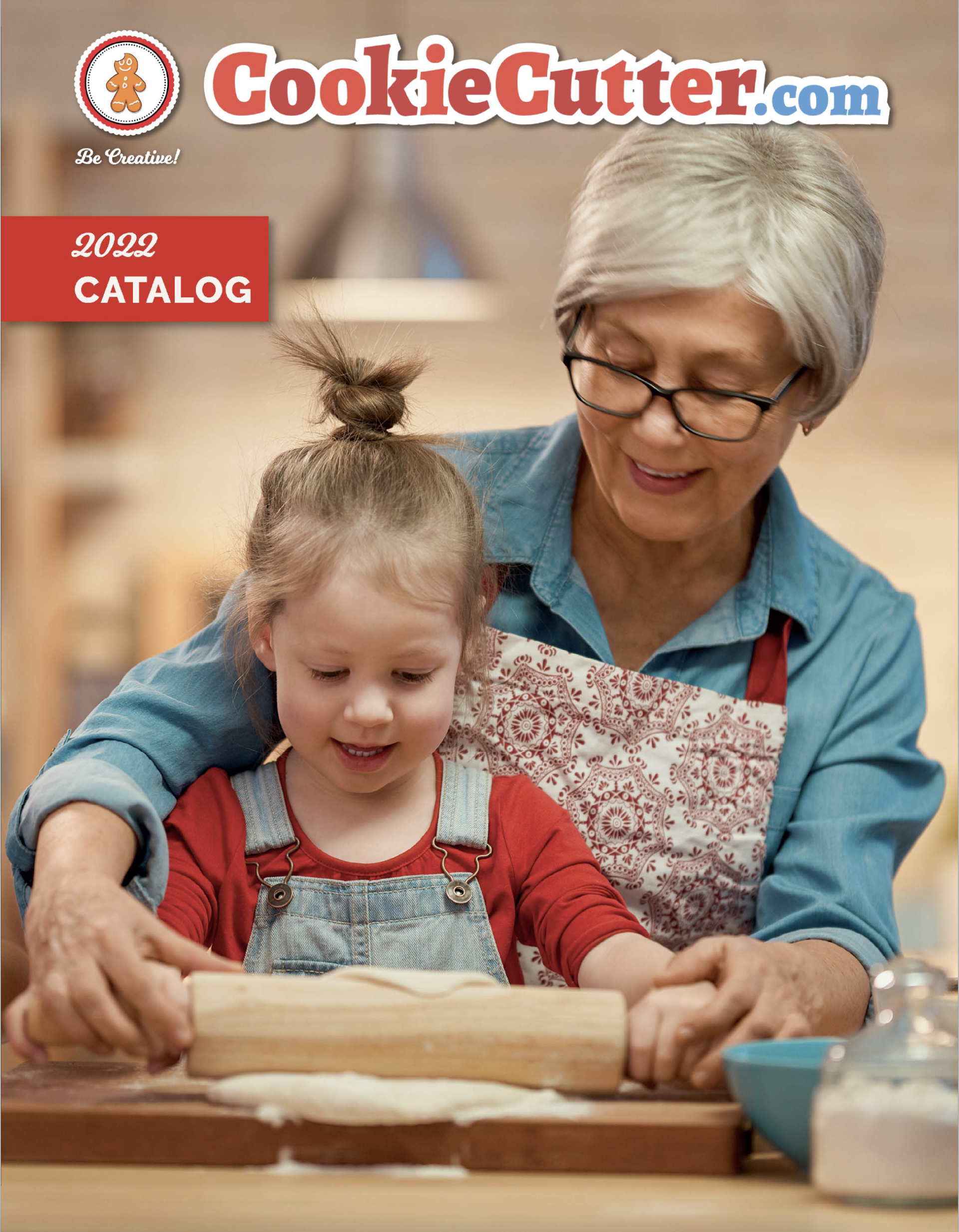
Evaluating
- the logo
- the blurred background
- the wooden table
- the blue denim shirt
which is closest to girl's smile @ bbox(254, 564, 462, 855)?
the blue denim shirt

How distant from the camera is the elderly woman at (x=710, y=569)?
1062 mm

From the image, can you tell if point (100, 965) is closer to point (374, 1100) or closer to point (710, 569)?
point (374, 1100)

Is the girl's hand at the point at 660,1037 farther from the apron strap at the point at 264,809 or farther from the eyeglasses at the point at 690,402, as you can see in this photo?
the eyeglasses at the point at 690,402

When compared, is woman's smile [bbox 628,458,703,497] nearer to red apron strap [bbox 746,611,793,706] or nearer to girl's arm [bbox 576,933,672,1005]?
red apron strap [bbox 746,611,793,706]

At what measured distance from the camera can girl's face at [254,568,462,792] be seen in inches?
43.6

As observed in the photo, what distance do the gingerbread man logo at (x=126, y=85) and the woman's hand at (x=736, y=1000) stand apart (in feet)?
3.30

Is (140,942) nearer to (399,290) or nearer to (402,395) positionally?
(402,395)

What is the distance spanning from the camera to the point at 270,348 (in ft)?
11.1

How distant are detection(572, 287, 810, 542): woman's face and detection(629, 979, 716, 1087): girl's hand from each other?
52 cm

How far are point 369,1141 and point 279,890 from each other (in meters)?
0.43

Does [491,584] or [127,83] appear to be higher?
[127,83]

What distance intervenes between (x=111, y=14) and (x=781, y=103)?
271 centimetres

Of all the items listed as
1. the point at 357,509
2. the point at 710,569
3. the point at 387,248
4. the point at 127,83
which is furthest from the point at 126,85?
the point at 387,248

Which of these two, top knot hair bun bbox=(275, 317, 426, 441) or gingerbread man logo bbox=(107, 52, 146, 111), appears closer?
top knot hair bun bbox=(275, 317, 426, 441)
